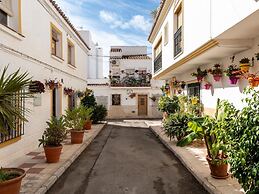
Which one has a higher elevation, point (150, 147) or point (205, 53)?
point (205, 53)

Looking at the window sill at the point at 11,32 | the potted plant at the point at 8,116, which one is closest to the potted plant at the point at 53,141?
the potted plant at the point at 8,116

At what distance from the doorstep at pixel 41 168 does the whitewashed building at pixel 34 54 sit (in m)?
0.42

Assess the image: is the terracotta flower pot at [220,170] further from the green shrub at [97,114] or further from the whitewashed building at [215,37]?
the green shrub at [97,114]

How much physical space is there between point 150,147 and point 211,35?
20.3 ft

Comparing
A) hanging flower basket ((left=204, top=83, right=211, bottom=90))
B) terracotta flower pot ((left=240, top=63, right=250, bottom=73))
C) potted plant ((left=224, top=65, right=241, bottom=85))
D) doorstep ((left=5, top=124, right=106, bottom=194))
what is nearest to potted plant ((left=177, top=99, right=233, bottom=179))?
terracotta flower pot ((left=240, top=63, right=250, bottom=73))

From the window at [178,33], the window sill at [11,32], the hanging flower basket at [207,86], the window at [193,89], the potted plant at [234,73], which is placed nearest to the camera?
the potted plant at [234,73]

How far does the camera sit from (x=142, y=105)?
29109mm

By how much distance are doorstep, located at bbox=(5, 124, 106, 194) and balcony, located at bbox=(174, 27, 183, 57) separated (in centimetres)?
581

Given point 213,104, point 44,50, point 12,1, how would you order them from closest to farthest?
1. point 12,1
2. point 213,104
3. point 44,50

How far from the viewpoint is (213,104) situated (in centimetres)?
994

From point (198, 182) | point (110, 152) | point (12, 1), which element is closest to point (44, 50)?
point (12, 1)

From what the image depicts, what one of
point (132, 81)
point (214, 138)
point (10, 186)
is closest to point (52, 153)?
point (10, 186)

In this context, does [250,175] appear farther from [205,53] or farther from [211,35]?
[205,53]

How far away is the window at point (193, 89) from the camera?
11.9 meters
